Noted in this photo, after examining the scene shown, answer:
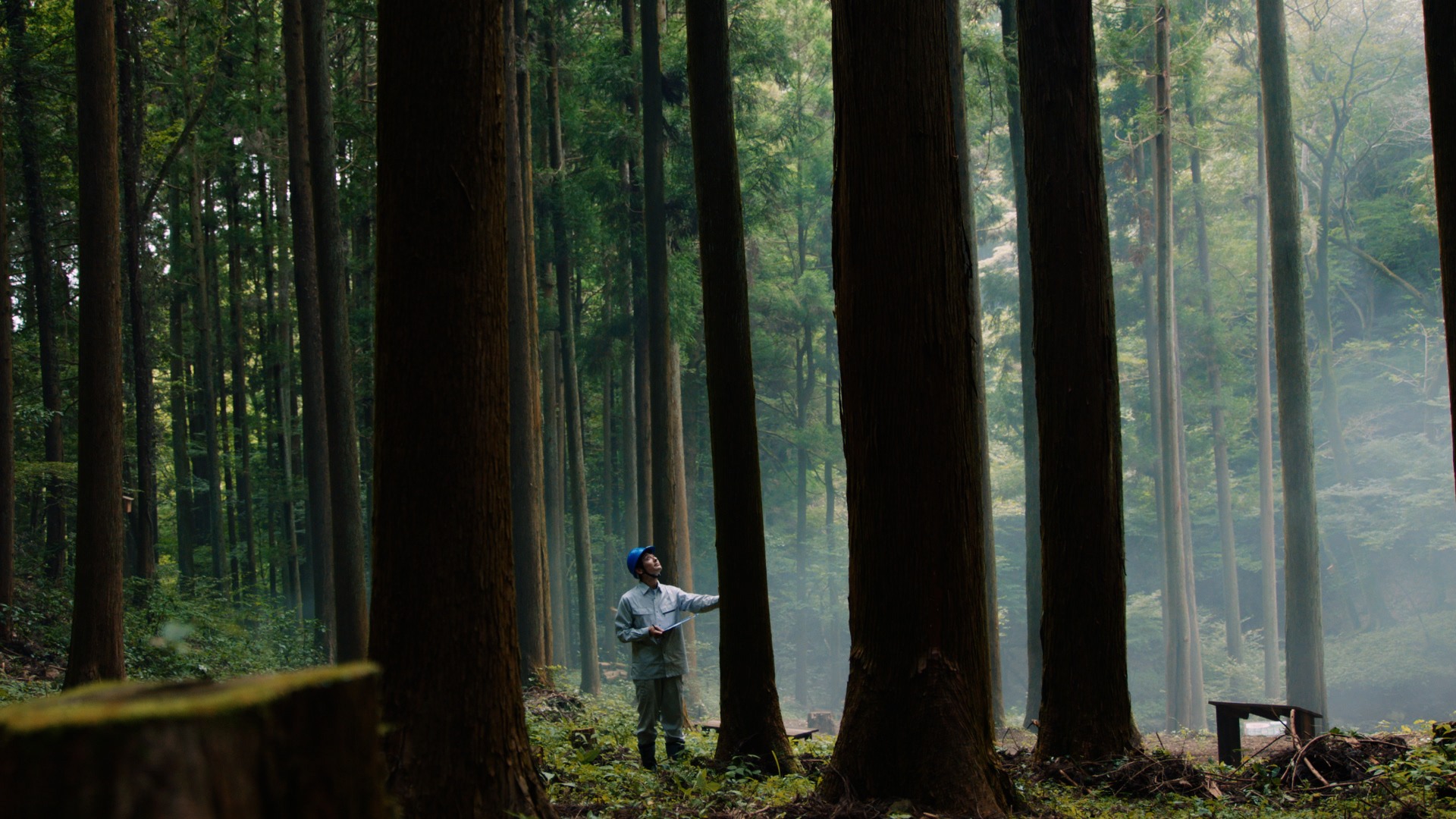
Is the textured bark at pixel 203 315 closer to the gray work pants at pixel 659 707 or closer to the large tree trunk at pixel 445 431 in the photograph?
the gray work pants at pixel 659 707

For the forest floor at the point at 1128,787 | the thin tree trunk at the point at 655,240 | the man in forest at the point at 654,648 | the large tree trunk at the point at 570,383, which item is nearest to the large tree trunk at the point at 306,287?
the thin tree trunk at the point at 655,240

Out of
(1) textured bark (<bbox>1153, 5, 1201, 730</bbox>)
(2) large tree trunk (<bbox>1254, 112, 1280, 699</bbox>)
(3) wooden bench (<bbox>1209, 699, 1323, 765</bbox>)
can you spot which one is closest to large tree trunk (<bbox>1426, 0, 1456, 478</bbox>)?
(3) wooden bench (<bbox>1209, 699, 1323, 765</bbox>)

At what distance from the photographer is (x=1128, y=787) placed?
6027 mm

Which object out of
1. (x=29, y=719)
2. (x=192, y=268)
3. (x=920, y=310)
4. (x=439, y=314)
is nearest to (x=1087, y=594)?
(x=920, y=310)

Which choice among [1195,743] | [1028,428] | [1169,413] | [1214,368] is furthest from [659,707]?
[1214,368]

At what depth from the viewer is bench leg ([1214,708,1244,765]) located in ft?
27.3

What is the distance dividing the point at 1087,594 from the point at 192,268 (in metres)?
29.0

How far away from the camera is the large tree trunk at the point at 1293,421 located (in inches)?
593

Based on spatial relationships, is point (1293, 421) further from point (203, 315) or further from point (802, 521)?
point (802, 521)

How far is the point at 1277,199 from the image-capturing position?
15.4m

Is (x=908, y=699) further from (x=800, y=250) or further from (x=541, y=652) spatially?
(x=800, y=250)

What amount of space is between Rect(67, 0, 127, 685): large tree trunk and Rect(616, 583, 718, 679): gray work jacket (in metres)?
5.80

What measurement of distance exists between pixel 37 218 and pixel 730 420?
1715cm

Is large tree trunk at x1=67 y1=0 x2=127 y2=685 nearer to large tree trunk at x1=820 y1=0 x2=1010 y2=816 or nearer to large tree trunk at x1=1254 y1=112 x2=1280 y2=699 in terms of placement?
large tree trunk at x1=820 y1=0 x2=1010 y2=816
